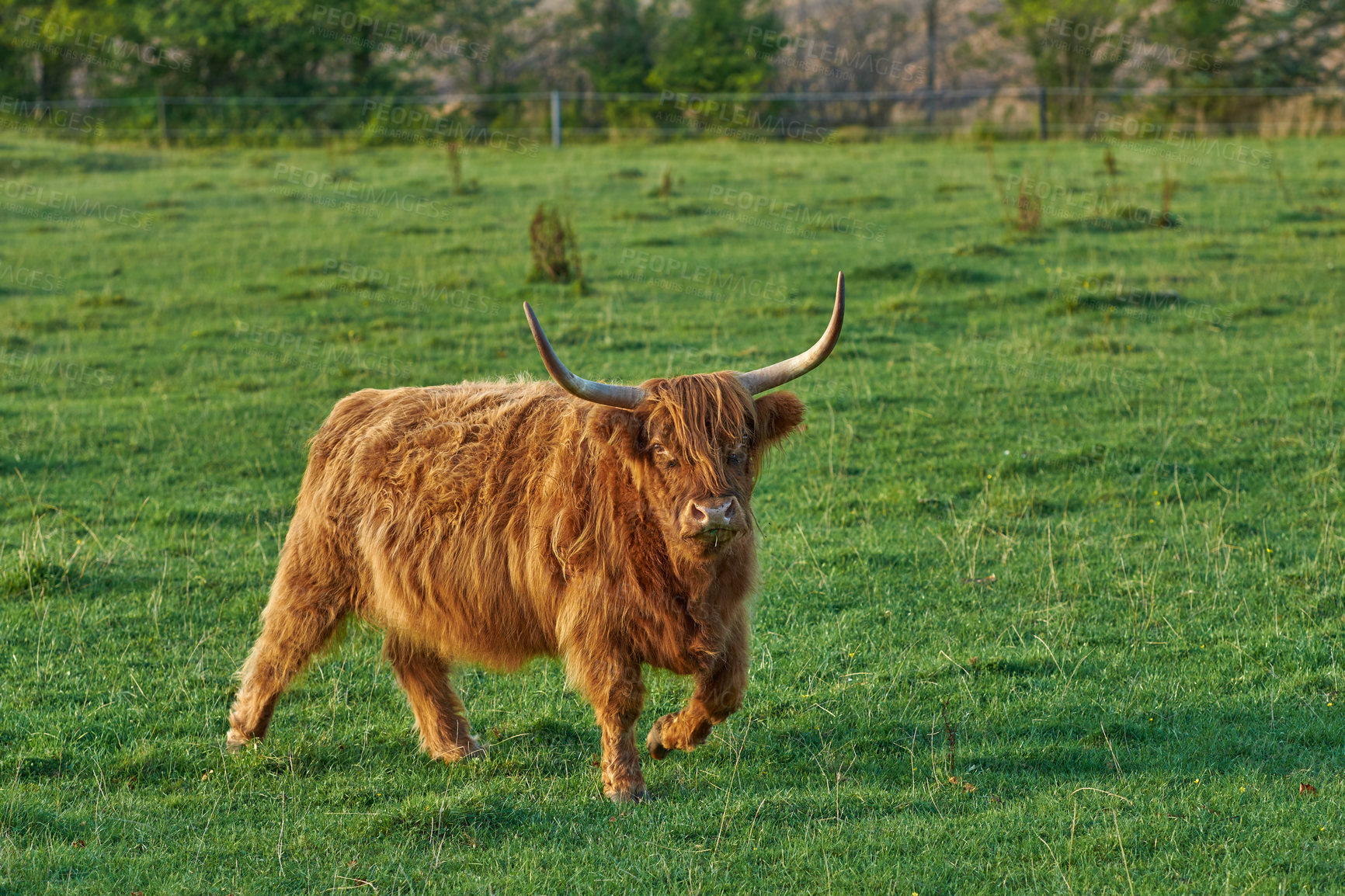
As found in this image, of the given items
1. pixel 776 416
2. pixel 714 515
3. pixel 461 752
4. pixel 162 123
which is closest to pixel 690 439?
pixel 714 515

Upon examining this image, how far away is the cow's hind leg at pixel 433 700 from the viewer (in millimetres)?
5477

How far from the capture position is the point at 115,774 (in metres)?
5.17

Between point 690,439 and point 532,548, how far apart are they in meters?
0.81

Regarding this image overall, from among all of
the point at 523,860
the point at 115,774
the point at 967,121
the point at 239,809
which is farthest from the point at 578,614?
the point at 967,121

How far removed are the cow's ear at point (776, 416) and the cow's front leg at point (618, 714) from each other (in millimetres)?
1022

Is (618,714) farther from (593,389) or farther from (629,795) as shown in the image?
(593,389)

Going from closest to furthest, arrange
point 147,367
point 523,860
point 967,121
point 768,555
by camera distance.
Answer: point 523,860
point 768,555
point 147,367
point 967,121

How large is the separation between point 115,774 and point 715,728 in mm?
2439

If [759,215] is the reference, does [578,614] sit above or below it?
below

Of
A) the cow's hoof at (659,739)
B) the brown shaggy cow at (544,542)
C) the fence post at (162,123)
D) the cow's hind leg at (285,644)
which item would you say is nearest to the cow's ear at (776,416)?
the brown shaggy cow at (544,542)

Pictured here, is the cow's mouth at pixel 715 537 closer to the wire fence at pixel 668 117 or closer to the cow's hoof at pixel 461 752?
the cow's hoof at pixel 461 752

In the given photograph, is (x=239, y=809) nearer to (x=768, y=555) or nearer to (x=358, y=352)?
(x=768, y=555)

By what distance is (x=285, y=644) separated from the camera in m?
5.44

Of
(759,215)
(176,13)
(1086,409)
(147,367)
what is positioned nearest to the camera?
(1086,409)
